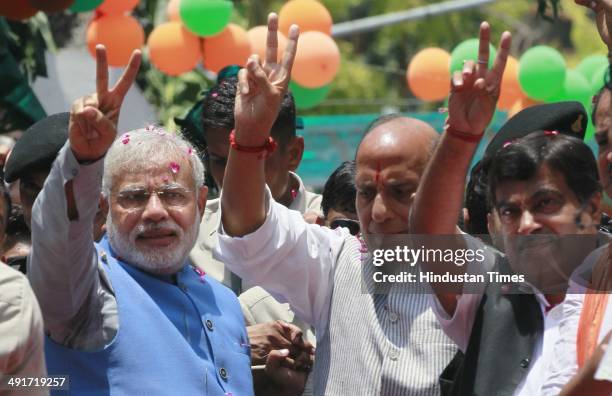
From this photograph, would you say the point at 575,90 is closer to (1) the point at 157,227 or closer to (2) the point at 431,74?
(2) the point at 431,74

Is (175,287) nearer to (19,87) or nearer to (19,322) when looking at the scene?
(19,322)

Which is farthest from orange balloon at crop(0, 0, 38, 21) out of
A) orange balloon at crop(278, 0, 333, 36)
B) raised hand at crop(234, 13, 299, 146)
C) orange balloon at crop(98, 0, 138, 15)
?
raised hand at crop(234, 13, 299, 146)

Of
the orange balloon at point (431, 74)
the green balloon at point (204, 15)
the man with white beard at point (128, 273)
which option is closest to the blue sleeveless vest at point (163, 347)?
the man with white beard at point (128, 273)

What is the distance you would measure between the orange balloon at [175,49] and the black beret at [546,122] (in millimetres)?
3505

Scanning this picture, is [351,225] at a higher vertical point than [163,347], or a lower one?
higher

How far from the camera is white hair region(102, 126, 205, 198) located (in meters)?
3.54

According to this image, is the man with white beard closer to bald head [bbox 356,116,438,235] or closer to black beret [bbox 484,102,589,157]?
bald head [bbox 356,116,438,235]

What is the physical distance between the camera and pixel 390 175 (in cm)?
343

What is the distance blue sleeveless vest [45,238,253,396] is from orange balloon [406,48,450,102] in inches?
176

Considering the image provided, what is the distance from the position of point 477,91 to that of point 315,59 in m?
4.31

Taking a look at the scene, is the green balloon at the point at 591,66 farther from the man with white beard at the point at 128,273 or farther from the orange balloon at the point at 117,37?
the man with white beard at the point at 128,273

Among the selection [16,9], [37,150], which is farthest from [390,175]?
[16,9]

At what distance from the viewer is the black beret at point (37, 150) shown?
400 cm

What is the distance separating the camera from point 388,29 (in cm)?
1848
